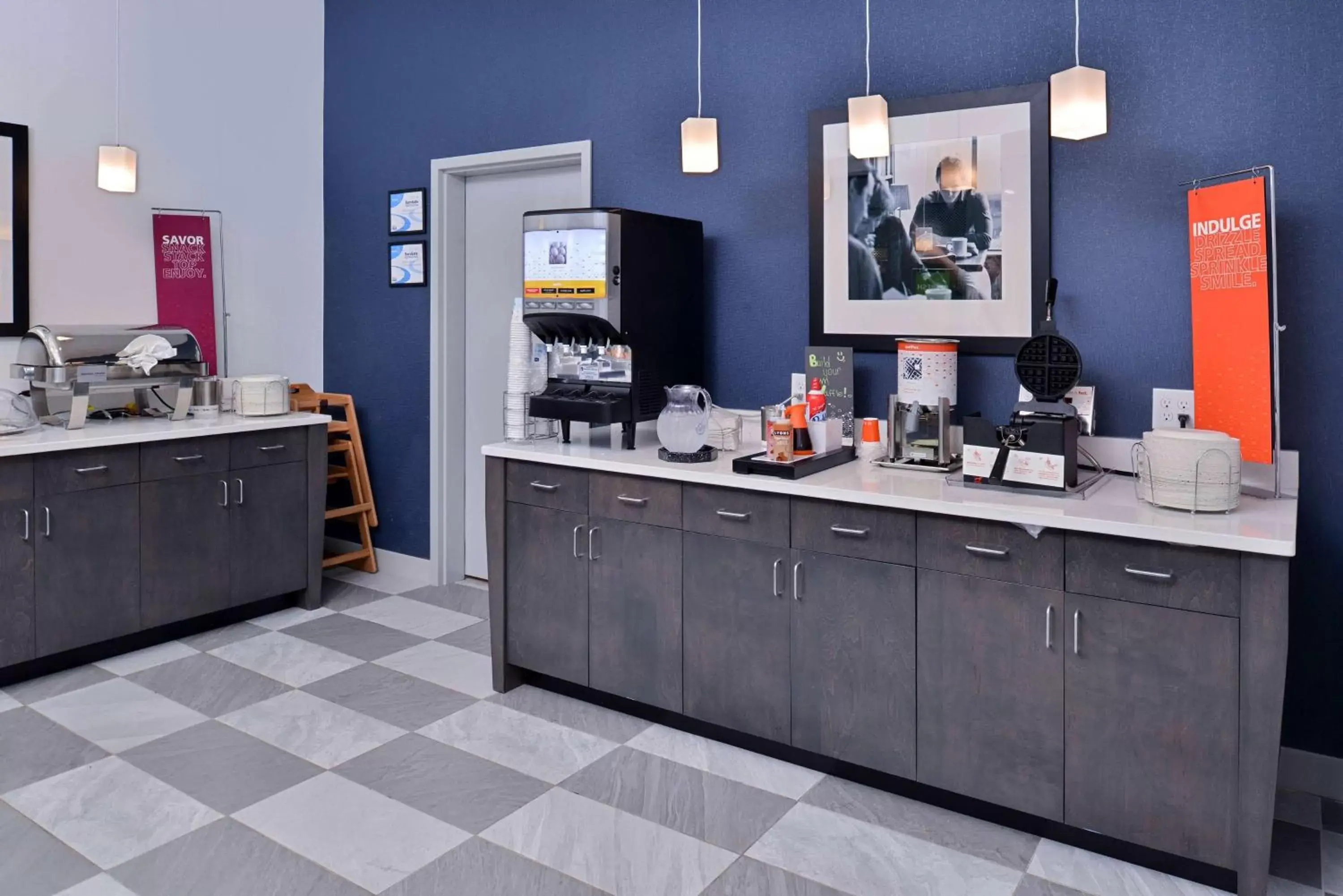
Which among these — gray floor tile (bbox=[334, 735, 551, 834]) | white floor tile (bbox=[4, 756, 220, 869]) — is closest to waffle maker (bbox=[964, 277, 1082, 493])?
gray floor tile (bbox=[334, 735, 551, 834])

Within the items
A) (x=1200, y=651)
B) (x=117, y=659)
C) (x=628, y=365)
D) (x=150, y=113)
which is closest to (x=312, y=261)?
(x=150, y=113)

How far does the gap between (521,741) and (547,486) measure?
83cm

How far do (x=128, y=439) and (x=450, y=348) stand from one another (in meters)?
1.50

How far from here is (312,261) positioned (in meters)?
5.14

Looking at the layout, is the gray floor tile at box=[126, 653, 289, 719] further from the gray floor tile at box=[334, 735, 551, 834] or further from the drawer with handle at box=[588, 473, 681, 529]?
the drawer with handle at box=[588, 473, 681, 529]

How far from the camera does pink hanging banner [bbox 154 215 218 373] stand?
4598 mm

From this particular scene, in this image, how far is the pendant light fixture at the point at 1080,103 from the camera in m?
2.55

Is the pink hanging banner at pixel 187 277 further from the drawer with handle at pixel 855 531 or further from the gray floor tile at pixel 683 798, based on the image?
the drawer with handle at pixel 855 531

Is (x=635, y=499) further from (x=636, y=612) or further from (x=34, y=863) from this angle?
(x=34, y=863)

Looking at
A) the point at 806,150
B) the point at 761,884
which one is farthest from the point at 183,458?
the point at 761,884

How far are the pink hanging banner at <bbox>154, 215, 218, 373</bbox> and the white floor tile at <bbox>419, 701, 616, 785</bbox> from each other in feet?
7.89

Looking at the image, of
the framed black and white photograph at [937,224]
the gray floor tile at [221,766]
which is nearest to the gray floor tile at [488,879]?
the gray floor tile at [221,766]

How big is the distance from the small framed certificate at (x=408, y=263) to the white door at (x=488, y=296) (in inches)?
8.6

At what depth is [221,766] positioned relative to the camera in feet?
9.40
